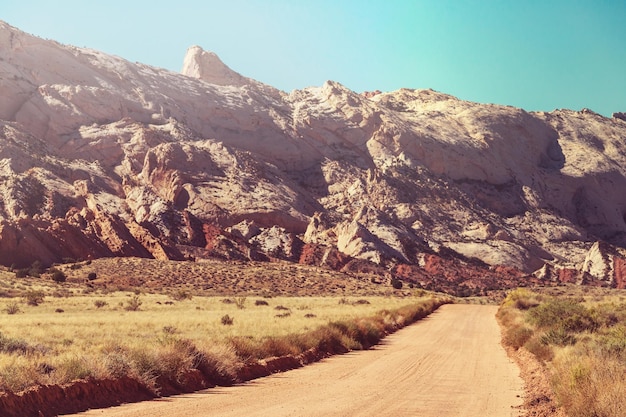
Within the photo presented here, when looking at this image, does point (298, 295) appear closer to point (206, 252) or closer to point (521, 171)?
point (206, 252)

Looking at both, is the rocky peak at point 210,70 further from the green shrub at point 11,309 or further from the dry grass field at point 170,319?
the green shrub at point 11,309

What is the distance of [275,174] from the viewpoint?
Result: 390 feet

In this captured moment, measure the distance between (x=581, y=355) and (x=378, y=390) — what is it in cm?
559

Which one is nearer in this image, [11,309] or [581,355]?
[581,355]

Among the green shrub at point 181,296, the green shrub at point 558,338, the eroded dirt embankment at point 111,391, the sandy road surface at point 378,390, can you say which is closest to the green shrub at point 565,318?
the green shrub at point 558,338

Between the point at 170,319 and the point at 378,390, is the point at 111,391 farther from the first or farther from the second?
the point at 170,319

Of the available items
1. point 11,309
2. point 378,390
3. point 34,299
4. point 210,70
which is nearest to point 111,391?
point 378,390

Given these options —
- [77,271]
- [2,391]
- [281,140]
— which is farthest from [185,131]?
[2,391]

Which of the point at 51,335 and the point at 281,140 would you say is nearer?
the point at 51,335

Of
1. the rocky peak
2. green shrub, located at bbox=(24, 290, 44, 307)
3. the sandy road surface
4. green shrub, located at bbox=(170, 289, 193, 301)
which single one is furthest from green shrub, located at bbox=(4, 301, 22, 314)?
the rocky peak

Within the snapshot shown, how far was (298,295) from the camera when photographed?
2795 inches

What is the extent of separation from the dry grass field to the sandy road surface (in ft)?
4.64

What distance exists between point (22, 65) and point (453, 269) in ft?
275

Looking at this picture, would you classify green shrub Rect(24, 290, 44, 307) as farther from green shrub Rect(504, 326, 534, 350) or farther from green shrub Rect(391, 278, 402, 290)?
green shrub Rect(391, 278, 402, 290)
